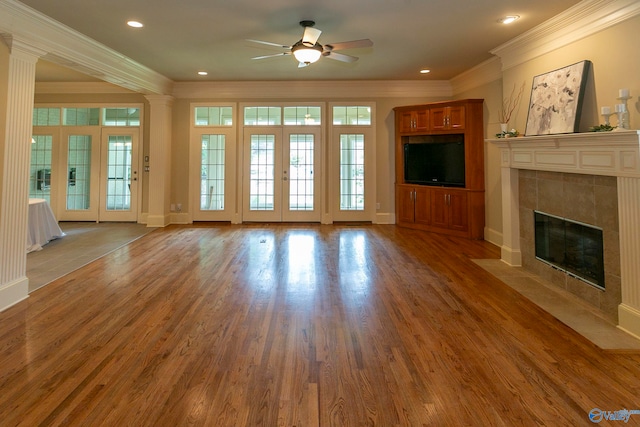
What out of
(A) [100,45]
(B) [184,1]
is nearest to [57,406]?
(B) [184,1]

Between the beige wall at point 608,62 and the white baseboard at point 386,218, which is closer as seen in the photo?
the beige wall at point 608,62

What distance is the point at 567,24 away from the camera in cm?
381

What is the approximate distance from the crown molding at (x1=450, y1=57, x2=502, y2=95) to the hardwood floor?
3370 mm

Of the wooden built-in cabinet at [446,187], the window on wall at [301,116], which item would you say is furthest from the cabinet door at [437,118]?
the window on wall at [301,116]

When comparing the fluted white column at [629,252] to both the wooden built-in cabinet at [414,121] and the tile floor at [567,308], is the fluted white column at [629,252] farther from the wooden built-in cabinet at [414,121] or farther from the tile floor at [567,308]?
the wooden built-in cabinet at [414,121]

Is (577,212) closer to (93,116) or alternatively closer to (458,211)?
(458,211)

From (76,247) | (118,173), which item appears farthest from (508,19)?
(118,173)

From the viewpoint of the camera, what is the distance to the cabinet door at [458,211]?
6100 millimetres

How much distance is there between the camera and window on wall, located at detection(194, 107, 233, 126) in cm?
759

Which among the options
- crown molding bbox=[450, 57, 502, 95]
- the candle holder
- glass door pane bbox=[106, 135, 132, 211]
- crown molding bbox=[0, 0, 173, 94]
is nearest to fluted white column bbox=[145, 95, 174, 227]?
crown molding bbox=[0, 0, 173, 94]

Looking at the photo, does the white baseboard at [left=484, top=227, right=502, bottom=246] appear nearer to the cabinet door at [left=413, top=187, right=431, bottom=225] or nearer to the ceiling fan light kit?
the cabinet door at [left=413, top=187, right=431, bottom=225]

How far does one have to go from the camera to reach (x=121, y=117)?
24.7 ft

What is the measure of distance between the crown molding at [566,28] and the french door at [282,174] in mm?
3887

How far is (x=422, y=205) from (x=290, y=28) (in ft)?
13.1
